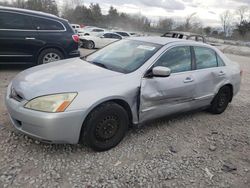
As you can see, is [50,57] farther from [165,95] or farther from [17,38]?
[165,95]

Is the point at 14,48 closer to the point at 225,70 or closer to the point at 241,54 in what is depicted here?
the point at 225,70

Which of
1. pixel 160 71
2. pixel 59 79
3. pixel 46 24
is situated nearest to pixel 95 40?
pixel 46 24

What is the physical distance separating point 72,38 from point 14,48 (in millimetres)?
1624

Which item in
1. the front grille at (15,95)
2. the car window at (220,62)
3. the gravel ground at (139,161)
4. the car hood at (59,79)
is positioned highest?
the car window at (220,62)

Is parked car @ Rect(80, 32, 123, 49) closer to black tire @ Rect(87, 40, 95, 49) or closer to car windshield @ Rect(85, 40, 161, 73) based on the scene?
black tire @ Rect(87, 40, 95, 49)

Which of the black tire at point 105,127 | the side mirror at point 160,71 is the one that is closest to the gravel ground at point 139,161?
the black tire at point 105,127

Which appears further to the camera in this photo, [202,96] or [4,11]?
[4,11]

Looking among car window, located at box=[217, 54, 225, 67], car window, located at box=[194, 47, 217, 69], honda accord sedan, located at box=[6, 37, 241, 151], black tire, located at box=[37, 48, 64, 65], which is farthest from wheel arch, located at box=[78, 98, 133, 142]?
black tire, located at box=[37, 48, 64, 65]

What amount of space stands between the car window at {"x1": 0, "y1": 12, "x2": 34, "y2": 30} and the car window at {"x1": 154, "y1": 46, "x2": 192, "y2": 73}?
14.9ft

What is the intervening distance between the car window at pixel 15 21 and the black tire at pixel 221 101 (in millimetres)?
5126

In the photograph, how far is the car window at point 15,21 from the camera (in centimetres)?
666

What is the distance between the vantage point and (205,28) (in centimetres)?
6241

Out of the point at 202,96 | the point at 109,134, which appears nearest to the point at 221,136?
the point at 202,96

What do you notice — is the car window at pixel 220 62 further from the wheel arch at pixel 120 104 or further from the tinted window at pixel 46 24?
the tinted window at pixel 46 24
